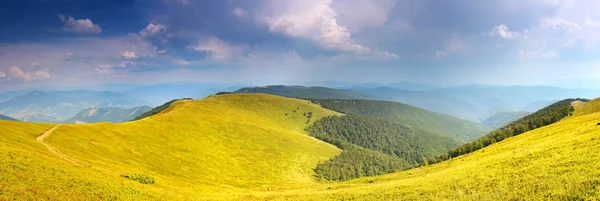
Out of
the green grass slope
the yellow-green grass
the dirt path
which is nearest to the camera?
the green grass slope

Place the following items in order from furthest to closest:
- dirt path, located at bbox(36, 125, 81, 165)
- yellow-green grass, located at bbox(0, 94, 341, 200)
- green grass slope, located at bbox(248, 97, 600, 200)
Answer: dirt path, located at bbox(36, 125, 81, 165)
yellow-green grass, located at bbox(0, 94, 341, 200)
green grass slope, located at bbox(248, 97, 600, 200)

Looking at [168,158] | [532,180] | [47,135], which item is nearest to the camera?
[532,180]

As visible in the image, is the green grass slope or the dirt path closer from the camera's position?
the green grass slope

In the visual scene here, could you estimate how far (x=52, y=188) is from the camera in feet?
103

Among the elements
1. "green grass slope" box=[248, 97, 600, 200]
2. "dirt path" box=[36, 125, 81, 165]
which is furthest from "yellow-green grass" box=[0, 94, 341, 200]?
"green grass slope" box=[248, 97, 600, 200]

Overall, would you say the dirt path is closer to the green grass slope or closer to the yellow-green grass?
the yellow-green grass

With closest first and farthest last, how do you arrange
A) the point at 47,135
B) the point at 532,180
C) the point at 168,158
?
1. the point at 532,180
2. the point at 47,135
3. the point at 168,158

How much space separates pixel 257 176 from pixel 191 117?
2827 inches

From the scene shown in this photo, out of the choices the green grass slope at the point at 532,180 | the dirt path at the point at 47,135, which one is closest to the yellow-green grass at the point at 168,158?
the dirt path at the point at 47,135

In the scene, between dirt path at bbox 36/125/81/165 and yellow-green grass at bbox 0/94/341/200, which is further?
dirt path at bbox 36/125/81/165

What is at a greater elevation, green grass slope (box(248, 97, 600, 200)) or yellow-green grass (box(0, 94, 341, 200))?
green grass slope (box(248, 97, 600, 200))

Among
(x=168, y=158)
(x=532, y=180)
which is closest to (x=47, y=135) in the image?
(x=168, y=158)

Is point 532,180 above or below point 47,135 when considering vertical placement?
below

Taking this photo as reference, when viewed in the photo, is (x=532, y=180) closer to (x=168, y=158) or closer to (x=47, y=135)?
(x=47, y=135)
